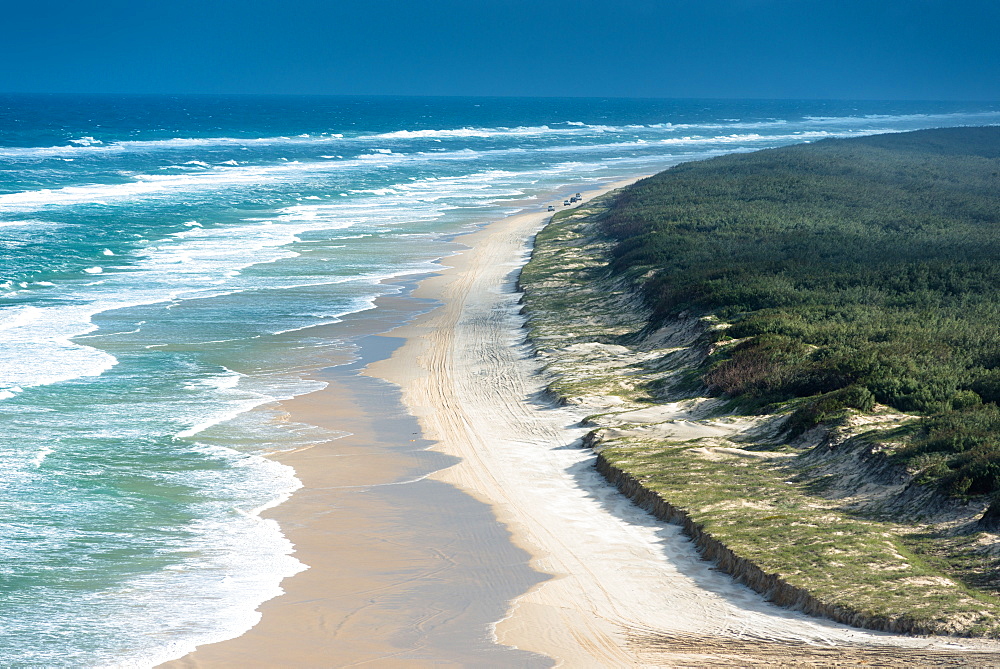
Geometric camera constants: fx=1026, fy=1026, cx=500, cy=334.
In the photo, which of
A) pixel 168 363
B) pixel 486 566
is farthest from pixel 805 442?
pixel 168 363

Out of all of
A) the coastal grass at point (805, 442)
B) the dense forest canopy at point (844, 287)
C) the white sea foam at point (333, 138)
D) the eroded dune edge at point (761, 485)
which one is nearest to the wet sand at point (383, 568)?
the eroded dune edge at point (761, 485)

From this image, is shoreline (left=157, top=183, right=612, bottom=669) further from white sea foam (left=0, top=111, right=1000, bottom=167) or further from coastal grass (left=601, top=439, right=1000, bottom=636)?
white sea foam (left=0, top=111, right=1000, bottom=167)

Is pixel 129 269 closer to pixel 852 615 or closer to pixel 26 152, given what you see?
pixel 852 615

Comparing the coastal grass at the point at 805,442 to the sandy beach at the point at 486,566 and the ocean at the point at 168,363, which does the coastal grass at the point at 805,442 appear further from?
the ocean at the point at 168,363

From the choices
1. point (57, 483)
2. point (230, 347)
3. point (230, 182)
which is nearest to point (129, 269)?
point (230, 347)

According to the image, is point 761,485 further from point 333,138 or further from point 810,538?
point 333,138

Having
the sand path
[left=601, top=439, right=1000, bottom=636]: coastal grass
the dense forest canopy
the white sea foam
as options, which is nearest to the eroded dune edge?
[left=601, top=439, right=1000, bottom=636]: coastal grass
